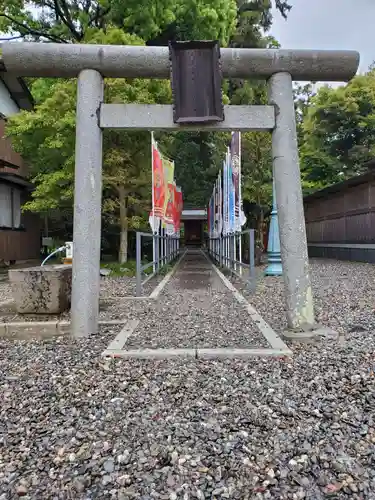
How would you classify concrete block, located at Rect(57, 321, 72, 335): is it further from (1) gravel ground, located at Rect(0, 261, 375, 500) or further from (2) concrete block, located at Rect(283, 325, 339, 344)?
(2) concrete block, located at Rect(283, 325, 339, 344)

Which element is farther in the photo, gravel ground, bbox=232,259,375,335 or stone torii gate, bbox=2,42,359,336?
gravel ground, bbox=232,259,375,335

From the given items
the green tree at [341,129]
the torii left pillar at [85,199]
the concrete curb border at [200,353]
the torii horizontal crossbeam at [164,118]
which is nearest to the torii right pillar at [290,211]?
the torii horizontal crossbeam at [164,118]

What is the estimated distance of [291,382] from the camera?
8.97ft

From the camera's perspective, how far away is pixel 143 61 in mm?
3850

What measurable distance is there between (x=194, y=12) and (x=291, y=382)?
1237 centimetres

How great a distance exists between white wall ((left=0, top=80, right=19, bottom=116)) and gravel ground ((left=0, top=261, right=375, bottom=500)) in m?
12.3

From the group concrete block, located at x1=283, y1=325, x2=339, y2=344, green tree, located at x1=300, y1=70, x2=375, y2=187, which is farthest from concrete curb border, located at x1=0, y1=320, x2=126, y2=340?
green tree, located at x1=300, y1=70, x2=375, y2=187

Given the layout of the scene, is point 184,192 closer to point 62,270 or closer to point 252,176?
point 252,176

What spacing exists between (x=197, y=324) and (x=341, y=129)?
542 inches

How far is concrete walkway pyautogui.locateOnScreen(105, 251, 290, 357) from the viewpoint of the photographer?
11.0 feet

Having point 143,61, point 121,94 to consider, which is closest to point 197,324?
point 143,61

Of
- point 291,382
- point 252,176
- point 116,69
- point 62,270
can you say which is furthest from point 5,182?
point 291,382

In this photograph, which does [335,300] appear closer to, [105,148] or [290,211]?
[290,211]

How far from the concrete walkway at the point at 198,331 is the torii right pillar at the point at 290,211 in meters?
0.39
